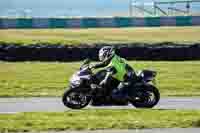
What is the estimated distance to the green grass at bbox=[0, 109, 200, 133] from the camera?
10023 mm

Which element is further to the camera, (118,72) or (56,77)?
(56,77)

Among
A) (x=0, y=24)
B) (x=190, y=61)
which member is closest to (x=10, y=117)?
(x=190, y=61)

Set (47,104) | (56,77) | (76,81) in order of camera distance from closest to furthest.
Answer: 1. (76,81)
2. (47,104)
3. (56,77)

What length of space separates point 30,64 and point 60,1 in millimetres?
37822

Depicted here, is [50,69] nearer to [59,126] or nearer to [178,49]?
[178,49]

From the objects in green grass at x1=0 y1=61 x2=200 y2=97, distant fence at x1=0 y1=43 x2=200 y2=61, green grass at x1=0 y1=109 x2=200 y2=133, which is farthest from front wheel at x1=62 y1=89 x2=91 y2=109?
distant fence at x1=0 y1=43 x2=200 y2=61

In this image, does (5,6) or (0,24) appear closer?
(0,24)

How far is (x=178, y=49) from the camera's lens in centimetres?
2711

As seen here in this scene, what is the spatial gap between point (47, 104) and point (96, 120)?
4378 millimetres

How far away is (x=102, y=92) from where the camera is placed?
13312 mm

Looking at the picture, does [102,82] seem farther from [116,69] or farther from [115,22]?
[115,22]

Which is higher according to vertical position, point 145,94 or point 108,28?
point 145,94

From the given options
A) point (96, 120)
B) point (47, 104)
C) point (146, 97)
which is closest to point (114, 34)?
point (47, 104)

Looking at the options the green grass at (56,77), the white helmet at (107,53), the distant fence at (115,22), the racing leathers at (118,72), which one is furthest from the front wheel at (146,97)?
the distant fence at (115,22)
